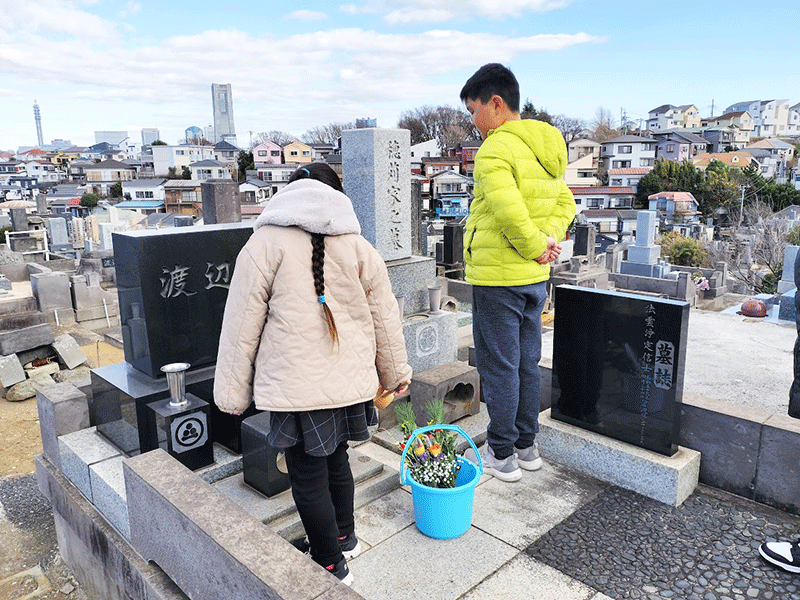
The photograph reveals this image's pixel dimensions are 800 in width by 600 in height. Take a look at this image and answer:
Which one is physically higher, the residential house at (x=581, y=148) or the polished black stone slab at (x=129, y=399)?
the residential house at (x=581, y=148)

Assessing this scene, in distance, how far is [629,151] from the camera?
50.2 metres

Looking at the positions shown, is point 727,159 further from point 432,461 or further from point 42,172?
point 42,172

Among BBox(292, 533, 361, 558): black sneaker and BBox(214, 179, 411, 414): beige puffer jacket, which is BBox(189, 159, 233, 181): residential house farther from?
BBox(214, 179, 411, 414): beige puffer jacket

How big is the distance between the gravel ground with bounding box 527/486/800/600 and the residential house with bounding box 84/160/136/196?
60.2 metres

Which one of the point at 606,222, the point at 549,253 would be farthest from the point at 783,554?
the point at 606,222

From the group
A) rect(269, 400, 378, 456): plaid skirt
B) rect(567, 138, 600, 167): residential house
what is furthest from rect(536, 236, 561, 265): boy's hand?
rect(567, 138, 600, 167): residential house

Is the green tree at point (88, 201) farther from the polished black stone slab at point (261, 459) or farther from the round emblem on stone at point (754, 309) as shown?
the polished black stone slab at point (261, 459)

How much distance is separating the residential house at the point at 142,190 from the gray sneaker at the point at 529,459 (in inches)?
1863

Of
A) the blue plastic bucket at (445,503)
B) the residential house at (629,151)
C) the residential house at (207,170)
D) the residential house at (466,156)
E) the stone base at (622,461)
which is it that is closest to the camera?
the blue plastic bucket at (445,503)

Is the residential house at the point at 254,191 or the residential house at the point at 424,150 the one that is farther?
the residential house at the point at 424,150

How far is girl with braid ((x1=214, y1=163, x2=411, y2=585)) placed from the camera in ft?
6.82

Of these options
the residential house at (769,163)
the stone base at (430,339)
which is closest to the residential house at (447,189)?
the residential house at (769,163)

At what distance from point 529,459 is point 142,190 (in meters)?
49.3

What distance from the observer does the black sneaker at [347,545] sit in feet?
8.57
